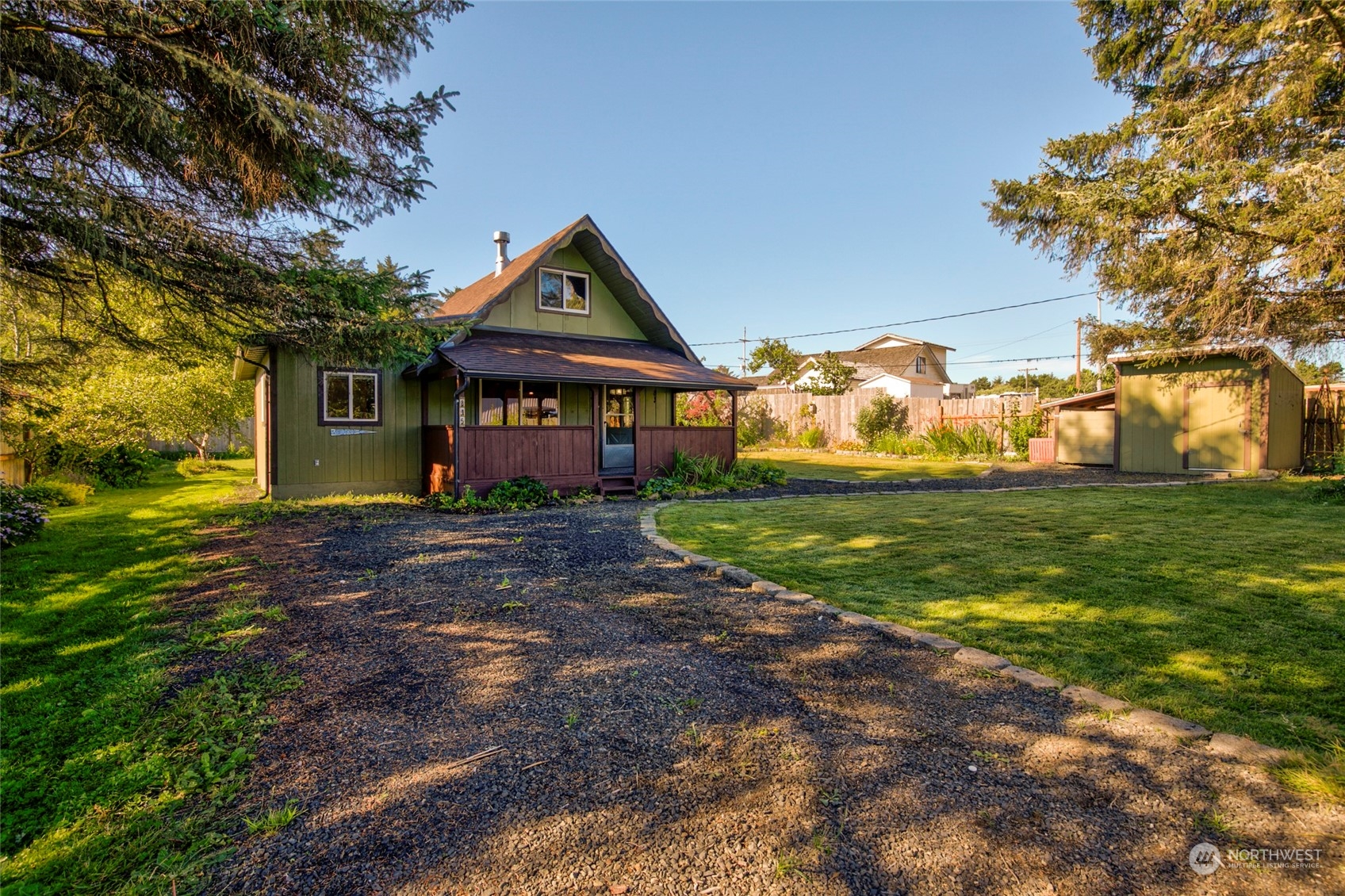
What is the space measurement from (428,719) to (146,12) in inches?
193

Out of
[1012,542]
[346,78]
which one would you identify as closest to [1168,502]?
[1012,542]

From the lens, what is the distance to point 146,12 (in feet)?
13.7

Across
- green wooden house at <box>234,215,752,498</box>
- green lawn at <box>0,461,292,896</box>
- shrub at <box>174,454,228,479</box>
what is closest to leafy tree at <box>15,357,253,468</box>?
green wooden house at <box>234,215,752,498</box>

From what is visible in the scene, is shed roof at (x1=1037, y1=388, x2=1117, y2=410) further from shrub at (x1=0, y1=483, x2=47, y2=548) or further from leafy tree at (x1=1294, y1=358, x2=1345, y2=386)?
shrub at (x1=0, y1=483, x2=47, y2=548)

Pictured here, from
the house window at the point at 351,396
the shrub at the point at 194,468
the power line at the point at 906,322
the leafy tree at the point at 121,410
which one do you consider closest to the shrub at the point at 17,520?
the leafy tree at the point at 121,410

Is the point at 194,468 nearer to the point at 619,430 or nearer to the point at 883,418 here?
the point at 619,430

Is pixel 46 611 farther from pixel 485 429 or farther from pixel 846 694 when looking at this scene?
pixel 485 429

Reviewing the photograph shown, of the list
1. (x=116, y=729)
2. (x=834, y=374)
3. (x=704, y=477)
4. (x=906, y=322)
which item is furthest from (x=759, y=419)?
(x=116, y=729)

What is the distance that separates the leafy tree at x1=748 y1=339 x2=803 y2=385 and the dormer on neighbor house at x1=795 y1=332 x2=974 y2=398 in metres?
0.98

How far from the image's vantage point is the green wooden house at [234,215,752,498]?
38.3 ft

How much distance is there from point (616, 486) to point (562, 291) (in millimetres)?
4797

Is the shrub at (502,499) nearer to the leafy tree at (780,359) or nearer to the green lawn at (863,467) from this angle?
the green lawn at (863,467)

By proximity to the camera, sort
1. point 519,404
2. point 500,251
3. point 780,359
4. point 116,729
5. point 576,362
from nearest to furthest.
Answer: point 116,729 < point 576,362 < point 519,404 < point 500,251 < point 780,359

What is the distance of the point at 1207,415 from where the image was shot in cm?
1512
